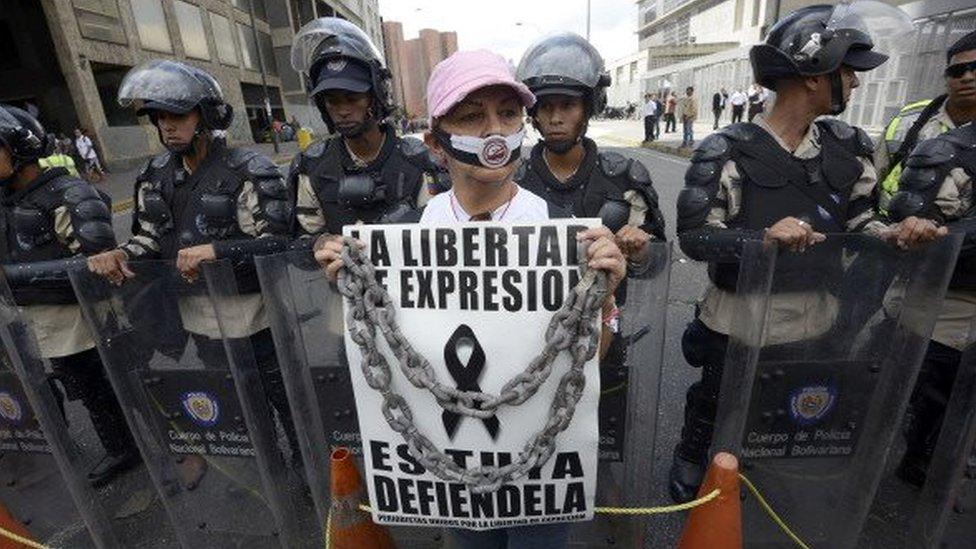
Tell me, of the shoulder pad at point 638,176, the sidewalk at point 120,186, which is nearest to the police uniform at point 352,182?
the shoulder pad at point 638,176

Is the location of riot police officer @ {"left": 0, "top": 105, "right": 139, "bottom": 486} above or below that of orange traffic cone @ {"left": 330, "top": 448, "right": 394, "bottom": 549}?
above

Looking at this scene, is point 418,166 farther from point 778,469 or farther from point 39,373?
point 778,469

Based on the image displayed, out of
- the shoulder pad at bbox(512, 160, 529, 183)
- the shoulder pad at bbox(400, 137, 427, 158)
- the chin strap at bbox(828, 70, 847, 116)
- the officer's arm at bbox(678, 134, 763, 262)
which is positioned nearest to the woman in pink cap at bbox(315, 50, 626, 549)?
the officer's arm at bbox(678, 134, 763, 262)

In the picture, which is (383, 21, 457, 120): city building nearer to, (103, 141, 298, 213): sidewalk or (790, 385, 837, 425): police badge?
(103, 141, 298, 213): sidewalk

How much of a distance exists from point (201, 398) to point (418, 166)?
149cm

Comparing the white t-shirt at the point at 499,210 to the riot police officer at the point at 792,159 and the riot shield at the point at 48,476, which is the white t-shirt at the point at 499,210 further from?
the riot shield at the point at 48,476

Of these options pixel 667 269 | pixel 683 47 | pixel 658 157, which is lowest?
pixel 658 157

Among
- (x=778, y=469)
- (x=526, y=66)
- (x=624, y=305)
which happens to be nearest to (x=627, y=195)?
(x=526, y=66)

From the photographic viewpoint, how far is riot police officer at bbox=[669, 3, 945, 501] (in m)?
2.09

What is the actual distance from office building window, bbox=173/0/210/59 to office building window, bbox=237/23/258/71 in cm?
489

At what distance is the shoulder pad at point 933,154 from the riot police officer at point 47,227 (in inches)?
147

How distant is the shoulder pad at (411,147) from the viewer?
2816mm

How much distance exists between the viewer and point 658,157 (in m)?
16.3

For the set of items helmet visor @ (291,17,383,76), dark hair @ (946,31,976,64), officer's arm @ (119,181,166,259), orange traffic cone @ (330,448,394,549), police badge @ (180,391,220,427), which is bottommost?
orange traffic cone @ (330,448,394,549)
